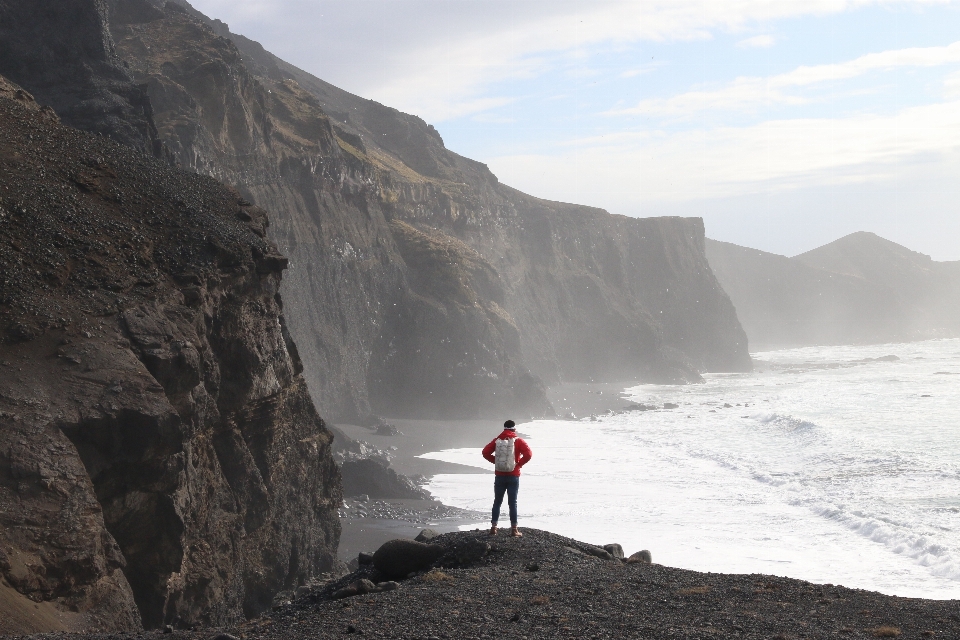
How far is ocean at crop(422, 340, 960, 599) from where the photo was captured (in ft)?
73.4

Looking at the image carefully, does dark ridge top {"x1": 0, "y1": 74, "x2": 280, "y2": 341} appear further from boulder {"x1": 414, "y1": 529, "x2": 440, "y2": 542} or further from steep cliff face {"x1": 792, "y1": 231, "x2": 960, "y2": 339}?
steep cliff face {"x1": 792, "y1": 231, "x2": 960, "y2": 339}

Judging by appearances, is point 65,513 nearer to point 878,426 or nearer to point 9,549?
point 9,549

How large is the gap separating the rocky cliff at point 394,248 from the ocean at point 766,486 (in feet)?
31.4

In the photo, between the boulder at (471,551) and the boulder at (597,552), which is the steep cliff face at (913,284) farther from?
the boulder at (471,551)

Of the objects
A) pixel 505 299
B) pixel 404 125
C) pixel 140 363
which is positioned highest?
pixel 404 125

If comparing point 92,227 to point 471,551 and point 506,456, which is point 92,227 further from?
point 471,551

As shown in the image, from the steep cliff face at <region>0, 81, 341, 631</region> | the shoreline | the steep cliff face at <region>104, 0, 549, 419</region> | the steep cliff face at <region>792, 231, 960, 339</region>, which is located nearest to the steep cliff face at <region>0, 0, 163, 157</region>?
the steep cliff face at <region>0, 81, 341, 631</region>

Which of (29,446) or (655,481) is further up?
(29,446)

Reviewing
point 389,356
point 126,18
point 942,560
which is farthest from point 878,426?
point 126,18

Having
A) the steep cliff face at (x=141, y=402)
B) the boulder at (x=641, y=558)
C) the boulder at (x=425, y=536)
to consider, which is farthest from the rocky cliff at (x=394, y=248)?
the boulder at (x=641, y=558)

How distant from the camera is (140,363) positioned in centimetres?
1324

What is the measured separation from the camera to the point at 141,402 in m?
12.5

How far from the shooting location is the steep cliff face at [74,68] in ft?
84.7

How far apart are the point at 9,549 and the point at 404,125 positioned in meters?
84.7
